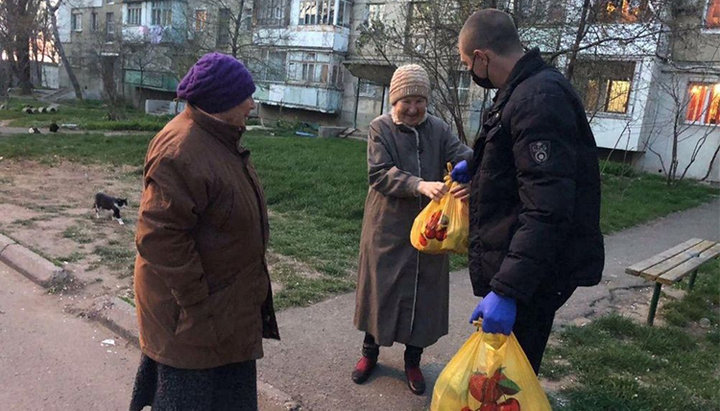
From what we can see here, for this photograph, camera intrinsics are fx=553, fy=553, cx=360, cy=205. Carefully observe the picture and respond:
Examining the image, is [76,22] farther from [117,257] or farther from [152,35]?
[117,257]

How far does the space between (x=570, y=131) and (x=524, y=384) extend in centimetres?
94

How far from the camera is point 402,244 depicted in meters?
3.29

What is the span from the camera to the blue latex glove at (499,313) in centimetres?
196

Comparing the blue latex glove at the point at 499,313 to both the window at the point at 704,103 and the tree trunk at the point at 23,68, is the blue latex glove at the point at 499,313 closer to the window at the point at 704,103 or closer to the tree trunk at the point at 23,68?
the window at the point at 704,103

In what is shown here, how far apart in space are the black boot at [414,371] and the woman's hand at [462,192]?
120 centimetres

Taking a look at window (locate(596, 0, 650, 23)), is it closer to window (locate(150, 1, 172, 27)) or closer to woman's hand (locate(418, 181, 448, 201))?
woman's hand (locate(418, 181, 448, 201))

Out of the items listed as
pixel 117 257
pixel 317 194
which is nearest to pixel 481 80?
pixel 117 257

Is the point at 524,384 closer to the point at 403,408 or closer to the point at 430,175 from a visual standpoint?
the point at 403,408

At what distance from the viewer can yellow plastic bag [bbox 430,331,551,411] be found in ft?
6.73

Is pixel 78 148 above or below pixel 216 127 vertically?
below

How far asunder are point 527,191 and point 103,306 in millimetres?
3669

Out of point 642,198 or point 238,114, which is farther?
point 642,198

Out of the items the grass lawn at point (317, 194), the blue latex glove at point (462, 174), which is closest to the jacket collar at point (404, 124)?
the blue latex glove at point (462, 174)

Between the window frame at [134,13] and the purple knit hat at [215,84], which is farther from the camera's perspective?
the window frame at [134,13]
